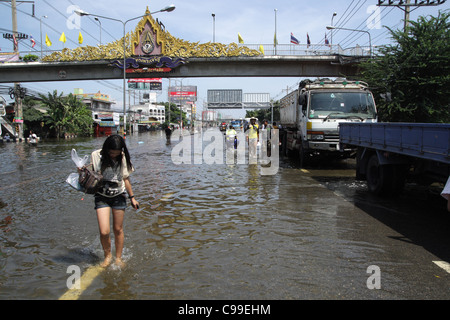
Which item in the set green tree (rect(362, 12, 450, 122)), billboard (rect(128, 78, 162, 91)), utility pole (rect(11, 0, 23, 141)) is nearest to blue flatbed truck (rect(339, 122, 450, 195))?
green tree (rect(362, 12, 450, 122))

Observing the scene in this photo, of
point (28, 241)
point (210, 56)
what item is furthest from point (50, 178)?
point (210, 56)

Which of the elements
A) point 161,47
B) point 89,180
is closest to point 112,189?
point 89,180

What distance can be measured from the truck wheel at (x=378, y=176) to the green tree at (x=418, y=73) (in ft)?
21.3

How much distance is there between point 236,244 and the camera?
4.97 m

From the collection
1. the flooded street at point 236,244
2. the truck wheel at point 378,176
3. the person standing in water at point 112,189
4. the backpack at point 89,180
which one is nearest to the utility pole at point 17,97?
the flooded street at point 236,244

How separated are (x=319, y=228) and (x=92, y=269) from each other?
342 centimetres

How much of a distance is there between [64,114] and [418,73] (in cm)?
4359

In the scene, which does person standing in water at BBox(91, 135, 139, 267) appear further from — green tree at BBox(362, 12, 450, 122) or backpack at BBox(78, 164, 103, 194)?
green tree at BBox(362, 12, 450, 122)

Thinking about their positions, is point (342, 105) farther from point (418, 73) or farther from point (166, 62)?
point (166, 62)

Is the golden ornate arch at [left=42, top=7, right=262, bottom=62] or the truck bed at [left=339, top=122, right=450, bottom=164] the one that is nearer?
the truck bed at [left=339, top=122, right=450, bottom=164]

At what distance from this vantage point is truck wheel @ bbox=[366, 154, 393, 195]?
313 inches

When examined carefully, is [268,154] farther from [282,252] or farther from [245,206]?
[282,252]

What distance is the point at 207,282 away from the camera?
373cm

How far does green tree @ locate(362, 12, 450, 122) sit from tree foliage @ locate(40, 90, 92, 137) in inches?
1635
